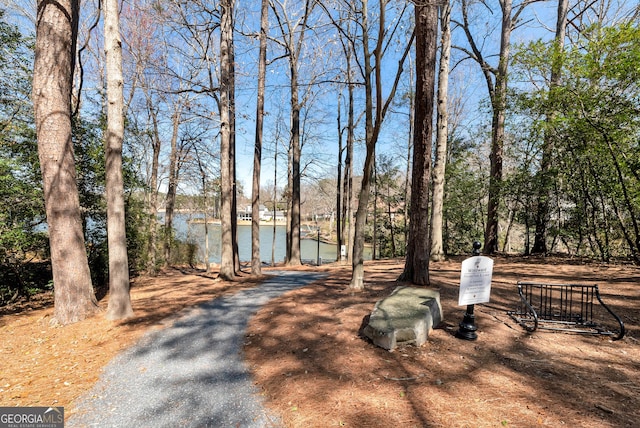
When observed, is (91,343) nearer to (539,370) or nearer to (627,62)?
(539,370)

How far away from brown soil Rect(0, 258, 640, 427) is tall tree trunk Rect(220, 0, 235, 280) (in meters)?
3.18

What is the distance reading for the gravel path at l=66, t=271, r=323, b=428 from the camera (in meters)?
2.41

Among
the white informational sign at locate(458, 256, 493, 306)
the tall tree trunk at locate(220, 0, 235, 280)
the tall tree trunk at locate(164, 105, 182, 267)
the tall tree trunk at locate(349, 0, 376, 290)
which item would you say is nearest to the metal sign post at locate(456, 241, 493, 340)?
the white informational sign at locate(458, 256, 493, 306)

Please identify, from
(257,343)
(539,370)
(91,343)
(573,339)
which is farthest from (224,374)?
(573,339)

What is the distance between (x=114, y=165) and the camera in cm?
500

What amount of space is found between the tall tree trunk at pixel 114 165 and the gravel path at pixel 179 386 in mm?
1407

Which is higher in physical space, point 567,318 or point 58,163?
point 58,163

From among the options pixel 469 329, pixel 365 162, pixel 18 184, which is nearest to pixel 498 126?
pixel 365 162

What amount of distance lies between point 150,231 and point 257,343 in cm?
1027

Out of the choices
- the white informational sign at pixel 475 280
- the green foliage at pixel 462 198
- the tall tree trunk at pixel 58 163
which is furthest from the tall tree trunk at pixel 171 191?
the green foliage at pixel 462 198

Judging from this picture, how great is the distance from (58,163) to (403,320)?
247 inches

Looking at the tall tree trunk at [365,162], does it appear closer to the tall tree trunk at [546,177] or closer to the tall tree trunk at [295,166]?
the tall tree trunk at [546,177]

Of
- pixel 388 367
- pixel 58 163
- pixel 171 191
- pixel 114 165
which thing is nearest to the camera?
pixel 388 367

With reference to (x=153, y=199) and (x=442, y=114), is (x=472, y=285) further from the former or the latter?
(x=153, y=199)
